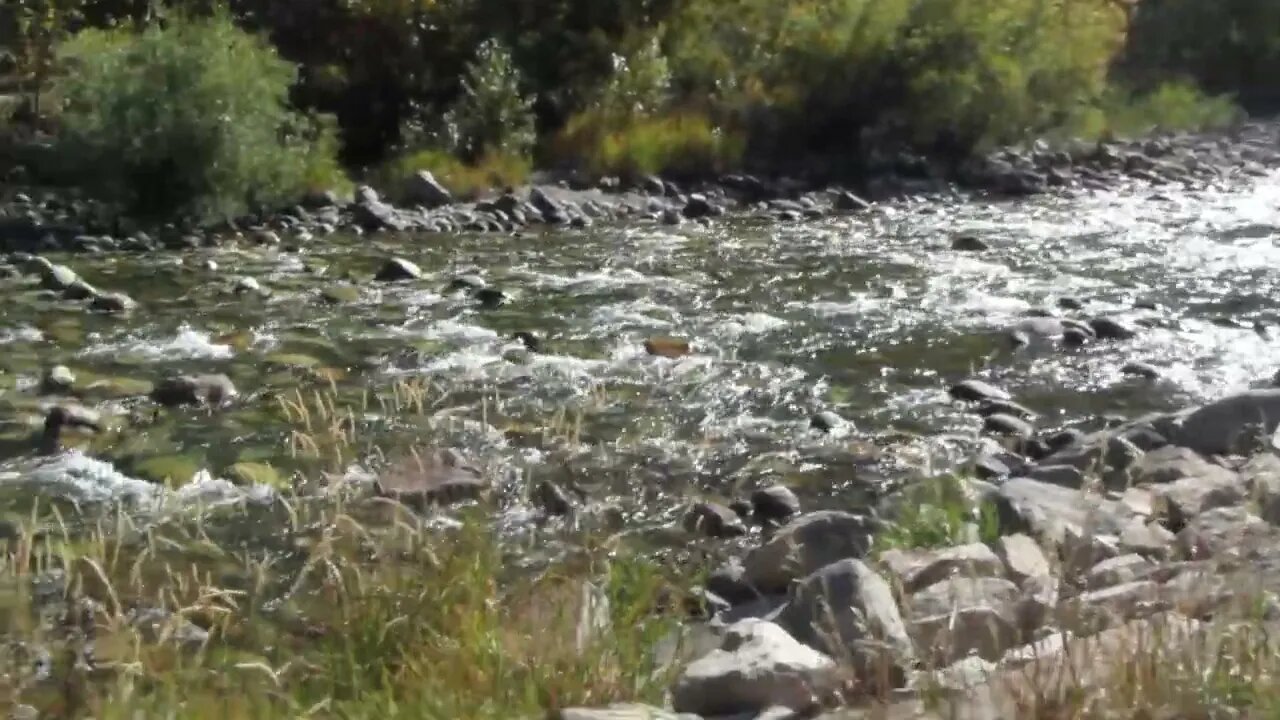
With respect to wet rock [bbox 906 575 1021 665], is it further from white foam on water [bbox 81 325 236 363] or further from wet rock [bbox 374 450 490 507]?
white foam on water [bbox 81 325 236 363]

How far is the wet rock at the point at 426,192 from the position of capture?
13.3m

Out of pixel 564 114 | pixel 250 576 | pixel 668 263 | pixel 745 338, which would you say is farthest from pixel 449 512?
pixel 564 114

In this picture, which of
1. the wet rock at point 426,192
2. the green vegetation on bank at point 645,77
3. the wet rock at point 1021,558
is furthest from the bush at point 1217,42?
the wet rock at point 1021,558

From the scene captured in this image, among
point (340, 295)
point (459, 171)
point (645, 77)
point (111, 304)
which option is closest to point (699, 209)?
point (459, 171)

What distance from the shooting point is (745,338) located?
813 centimetres

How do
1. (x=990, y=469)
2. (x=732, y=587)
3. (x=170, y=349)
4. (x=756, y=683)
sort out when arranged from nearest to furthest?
1. (x=756, y=683)
2. (x=732, y=587)
3. (x=990, y=469)
4. (x=170, y=349)

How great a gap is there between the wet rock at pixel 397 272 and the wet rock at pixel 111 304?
5.22ft

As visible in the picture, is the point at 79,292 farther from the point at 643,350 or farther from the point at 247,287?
the point at 643,350

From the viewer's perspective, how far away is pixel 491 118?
14.6 meters

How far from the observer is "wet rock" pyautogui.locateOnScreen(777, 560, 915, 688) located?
321 centimetres

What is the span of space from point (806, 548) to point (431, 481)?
1381 millimetres

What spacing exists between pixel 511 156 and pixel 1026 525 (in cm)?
1006

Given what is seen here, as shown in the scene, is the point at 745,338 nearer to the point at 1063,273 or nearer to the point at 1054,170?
the point at 1063,273

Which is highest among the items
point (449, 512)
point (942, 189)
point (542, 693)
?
point (542, 693)
